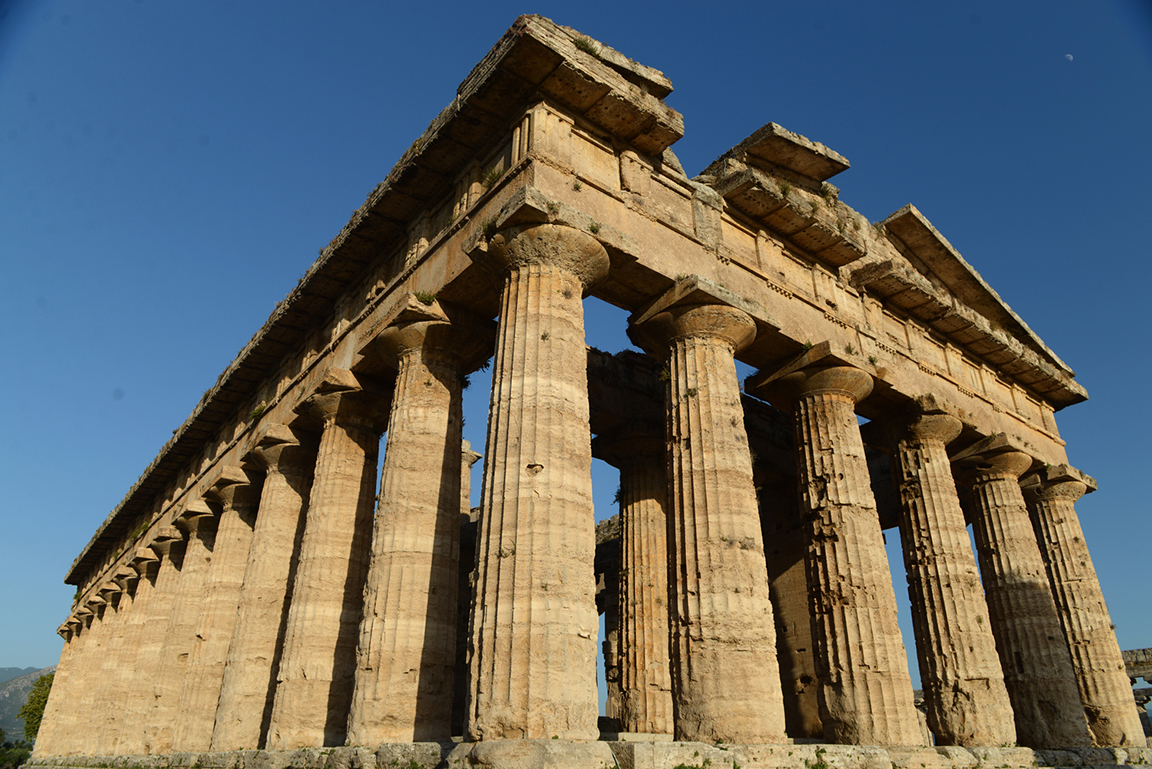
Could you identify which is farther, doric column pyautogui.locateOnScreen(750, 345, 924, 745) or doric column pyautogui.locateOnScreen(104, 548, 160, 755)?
doric column pyautogui.locateOnScreen(104, 548, 160, 755)

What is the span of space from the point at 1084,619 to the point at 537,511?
15062 mm

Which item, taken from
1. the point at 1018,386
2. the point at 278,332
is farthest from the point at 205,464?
the point at 1018,386

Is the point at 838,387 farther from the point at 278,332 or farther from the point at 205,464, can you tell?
the point at 205,464

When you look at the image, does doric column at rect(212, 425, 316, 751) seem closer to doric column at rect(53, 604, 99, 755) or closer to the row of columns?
the row of columns

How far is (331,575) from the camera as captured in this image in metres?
13.2

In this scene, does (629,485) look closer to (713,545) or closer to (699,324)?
(699,324)

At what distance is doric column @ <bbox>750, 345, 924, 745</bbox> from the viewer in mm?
11484

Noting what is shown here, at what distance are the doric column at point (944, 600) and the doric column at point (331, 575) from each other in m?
10.2

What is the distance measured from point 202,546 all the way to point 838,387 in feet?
55.7

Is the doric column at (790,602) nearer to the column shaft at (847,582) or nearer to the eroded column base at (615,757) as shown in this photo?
the column shaft at (847,582)

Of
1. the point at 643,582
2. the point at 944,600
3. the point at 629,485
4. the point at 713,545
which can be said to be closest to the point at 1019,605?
the point at 944,600

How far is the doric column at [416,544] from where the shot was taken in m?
10.1

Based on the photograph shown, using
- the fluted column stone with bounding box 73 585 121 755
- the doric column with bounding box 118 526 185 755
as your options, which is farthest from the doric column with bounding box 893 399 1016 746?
the fluted column stone with bounding box 73 585 121 755

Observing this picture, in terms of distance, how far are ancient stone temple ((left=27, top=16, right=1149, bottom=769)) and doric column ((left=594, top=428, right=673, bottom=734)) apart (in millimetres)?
63
